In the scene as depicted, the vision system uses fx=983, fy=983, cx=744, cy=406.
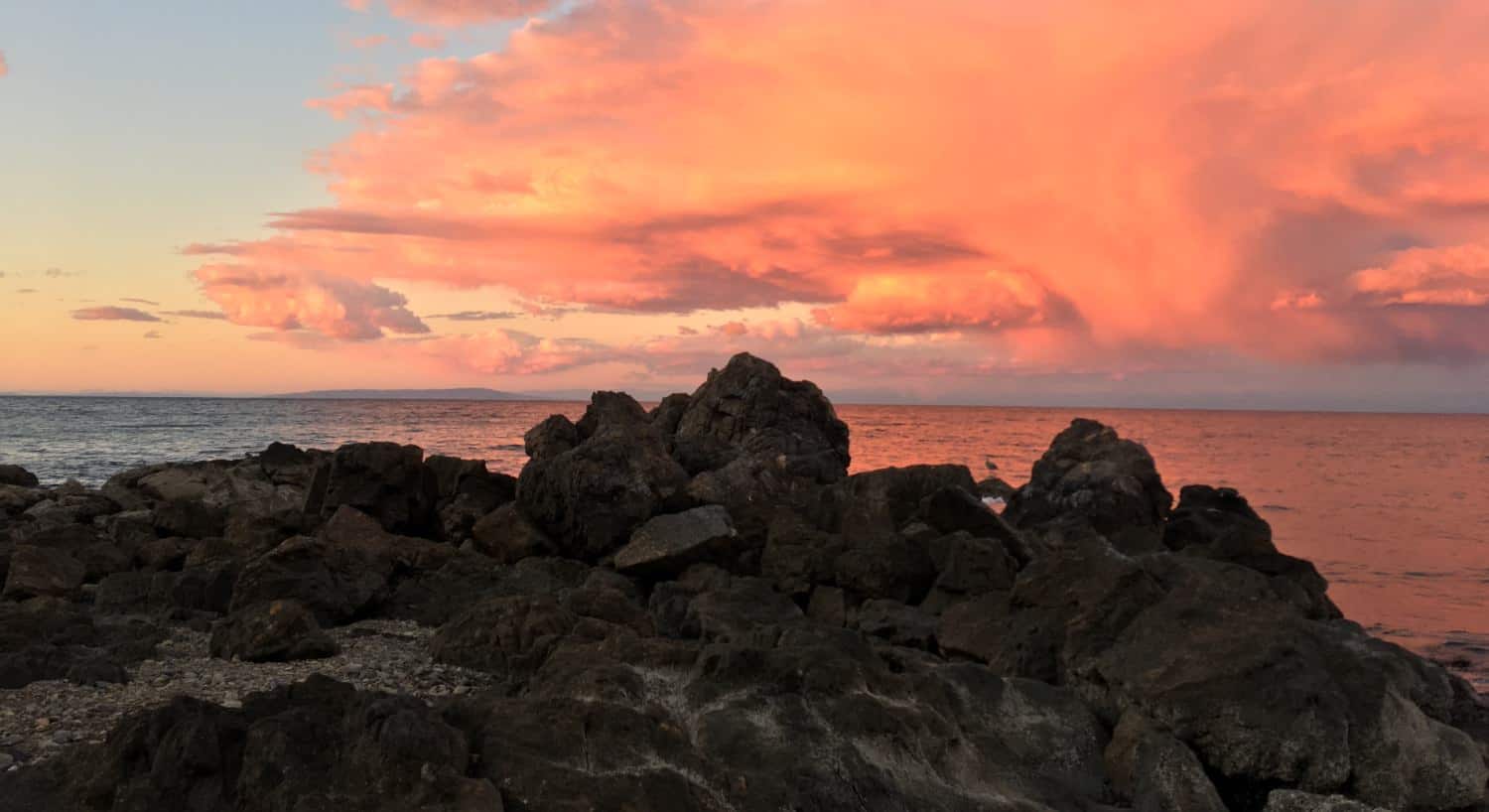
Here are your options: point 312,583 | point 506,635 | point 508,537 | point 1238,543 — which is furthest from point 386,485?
point 1238,543

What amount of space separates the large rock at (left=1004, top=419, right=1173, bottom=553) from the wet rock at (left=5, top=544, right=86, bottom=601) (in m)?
18.6

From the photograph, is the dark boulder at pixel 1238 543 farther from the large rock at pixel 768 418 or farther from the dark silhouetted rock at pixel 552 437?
the dark silhouetted rock at pixel 552 437

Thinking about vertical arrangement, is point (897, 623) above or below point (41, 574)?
below

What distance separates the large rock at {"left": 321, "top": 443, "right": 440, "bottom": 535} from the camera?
2005 cm

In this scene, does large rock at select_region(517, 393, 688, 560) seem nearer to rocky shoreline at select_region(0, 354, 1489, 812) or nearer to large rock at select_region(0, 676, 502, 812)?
rocky shoreline at select_region(0, 354, 1489, 812)

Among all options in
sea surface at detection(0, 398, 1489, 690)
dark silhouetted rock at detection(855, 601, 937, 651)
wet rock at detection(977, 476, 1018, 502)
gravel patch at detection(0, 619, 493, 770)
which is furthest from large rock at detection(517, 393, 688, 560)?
wet rock at detection(977, 476, 1018, 502)

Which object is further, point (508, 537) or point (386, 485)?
point (386, 485)

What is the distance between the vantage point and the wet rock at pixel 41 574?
15047 mm

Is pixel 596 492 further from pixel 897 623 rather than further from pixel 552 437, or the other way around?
pixel 552 437

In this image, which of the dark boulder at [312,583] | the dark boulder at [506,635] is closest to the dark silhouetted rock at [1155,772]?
the dark boulder at [506,635]

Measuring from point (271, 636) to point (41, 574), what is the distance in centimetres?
668

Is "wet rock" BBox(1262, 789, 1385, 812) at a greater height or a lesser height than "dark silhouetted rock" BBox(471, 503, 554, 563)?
lesser

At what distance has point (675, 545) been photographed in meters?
17.3

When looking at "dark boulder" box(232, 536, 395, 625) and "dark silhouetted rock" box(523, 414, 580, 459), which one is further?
"dark silhouetted rock" box(523, 414, 580, 459)
